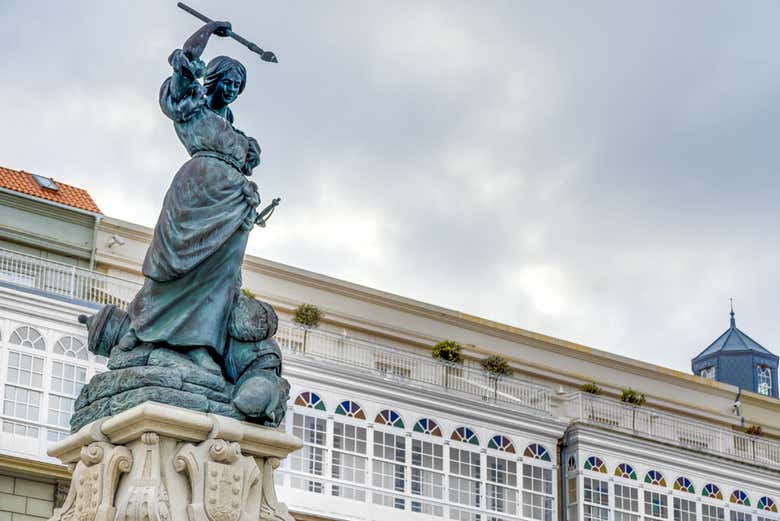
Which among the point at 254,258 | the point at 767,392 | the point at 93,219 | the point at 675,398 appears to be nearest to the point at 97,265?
the point at 93,219

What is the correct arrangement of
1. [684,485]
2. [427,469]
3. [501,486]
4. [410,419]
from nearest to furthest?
[427,469] → [410,419] → [501,486] → [684,485]

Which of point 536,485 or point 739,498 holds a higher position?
point 739,498

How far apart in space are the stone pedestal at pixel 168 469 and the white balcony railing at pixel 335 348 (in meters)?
23.0

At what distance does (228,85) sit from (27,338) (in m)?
21.2

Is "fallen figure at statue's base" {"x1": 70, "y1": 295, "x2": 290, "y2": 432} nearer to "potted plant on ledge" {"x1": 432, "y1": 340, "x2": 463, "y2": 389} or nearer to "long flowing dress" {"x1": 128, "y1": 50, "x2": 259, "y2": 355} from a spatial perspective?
"long flowing dress" {"x1": 128, "y1": 50, "x2": 259, "y2": 355}

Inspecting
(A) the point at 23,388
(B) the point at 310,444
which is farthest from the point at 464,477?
(A) the point at 23,388

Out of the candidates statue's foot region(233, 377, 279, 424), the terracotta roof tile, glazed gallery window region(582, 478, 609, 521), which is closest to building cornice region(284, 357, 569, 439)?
glazed gallery window region(582, 478, 609, 521)

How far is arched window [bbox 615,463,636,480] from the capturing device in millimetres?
37906

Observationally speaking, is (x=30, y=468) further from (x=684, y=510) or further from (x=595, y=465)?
(x=684, y=510)

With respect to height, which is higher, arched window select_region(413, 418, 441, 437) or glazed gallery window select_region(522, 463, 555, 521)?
arched window select_region(413, 418, 441, 437)

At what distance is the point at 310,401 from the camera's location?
109 ft

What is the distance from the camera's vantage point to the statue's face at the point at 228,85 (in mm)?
9742

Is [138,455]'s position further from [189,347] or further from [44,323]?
[44,323]

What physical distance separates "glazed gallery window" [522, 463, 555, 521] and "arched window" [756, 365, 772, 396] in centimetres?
1849
